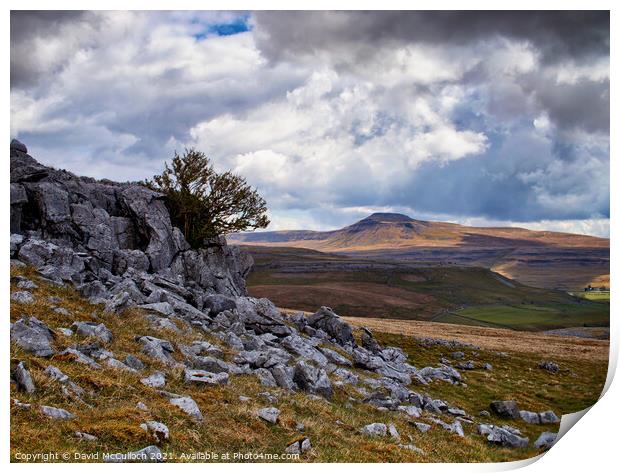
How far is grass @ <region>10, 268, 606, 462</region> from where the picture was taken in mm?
10906

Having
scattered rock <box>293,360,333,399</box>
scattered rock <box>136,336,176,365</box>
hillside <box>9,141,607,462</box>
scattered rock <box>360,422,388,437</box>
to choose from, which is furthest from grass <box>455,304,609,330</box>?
scattered rock <box>136,336,176,365</box>

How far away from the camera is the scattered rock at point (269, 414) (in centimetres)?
1348

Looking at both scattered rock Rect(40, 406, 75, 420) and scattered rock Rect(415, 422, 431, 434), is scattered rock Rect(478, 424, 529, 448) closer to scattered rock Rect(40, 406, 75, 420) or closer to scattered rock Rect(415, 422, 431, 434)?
scattered rock Rect(415, 422, 431, 434)

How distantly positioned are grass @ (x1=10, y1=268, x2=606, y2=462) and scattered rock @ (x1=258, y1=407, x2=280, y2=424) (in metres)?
0.18

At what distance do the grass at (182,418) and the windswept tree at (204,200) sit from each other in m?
13.6

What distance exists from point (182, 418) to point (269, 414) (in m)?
2.51

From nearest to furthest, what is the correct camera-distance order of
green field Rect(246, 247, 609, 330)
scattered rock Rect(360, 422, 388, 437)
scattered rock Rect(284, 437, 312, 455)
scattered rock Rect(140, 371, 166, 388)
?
scattered rock Rect(284, 437, 312, 455) → scattered rock Rect(140, 371, 166, 388) → scattered rock Rect(360, 422, 388, 437) → green field Rect(246, 247, 609, 330)

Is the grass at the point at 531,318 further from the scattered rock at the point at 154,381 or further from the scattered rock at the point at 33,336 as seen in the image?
the scattered rock at the point at 33,336

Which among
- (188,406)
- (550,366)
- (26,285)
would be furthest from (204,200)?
(550,366)

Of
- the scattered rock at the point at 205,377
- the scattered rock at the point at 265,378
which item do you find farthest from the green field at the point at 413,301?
the scattered rock at the point at 205,377
